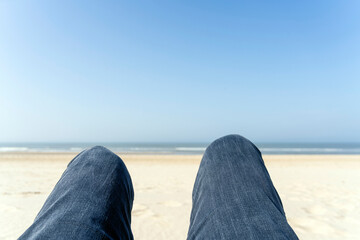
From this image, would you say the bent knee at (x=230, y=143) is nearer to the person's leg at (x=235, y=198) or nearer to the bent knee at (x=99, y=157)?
the person's leg at (x=235, y=198)

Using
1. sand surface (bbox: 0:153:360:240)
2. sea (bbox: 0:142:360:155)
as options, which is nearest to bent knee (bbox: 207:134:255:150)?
sand surface (bbox: 0:153:360:240)

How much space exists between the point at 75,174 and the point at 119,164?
7.0 inches

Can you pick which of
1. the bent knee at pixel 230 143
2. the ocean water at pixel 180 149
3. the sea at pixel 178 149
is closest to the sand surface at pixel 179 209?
the bent knee at pixel 230 143

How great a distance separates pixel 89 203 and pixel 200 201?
425 millimetres

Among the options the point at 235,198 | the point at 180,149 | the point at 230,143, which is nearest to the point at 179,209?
the point at 230,143

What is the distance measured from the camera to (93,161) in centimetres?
109

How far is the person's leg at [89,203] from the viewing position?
2.65 feet

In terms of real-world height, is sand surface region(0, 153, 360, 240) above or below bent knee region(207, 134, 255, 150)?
below

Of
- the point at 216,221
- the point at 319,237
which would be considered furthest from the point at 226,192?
the point at 319,237

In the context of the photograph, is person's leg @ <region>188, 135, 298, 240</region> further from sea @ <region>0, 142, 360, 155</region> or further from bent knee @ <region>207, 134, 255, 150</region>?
sea @ <region>0, 142, 360, 155</region>

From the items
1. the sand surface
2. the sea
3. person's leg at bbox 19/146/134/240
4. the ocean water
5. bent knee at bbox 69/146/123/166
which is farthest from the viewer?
the ocean water

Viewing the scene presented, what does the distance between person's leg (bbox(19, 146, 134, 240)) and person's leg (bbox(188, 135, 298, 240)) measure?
0.29 metres

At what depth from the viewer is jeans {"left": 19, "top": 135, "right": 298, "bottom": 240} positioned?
809mm

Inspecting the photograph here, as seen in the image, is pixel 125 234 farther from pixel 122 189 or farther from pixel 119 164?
pixel 119 164
